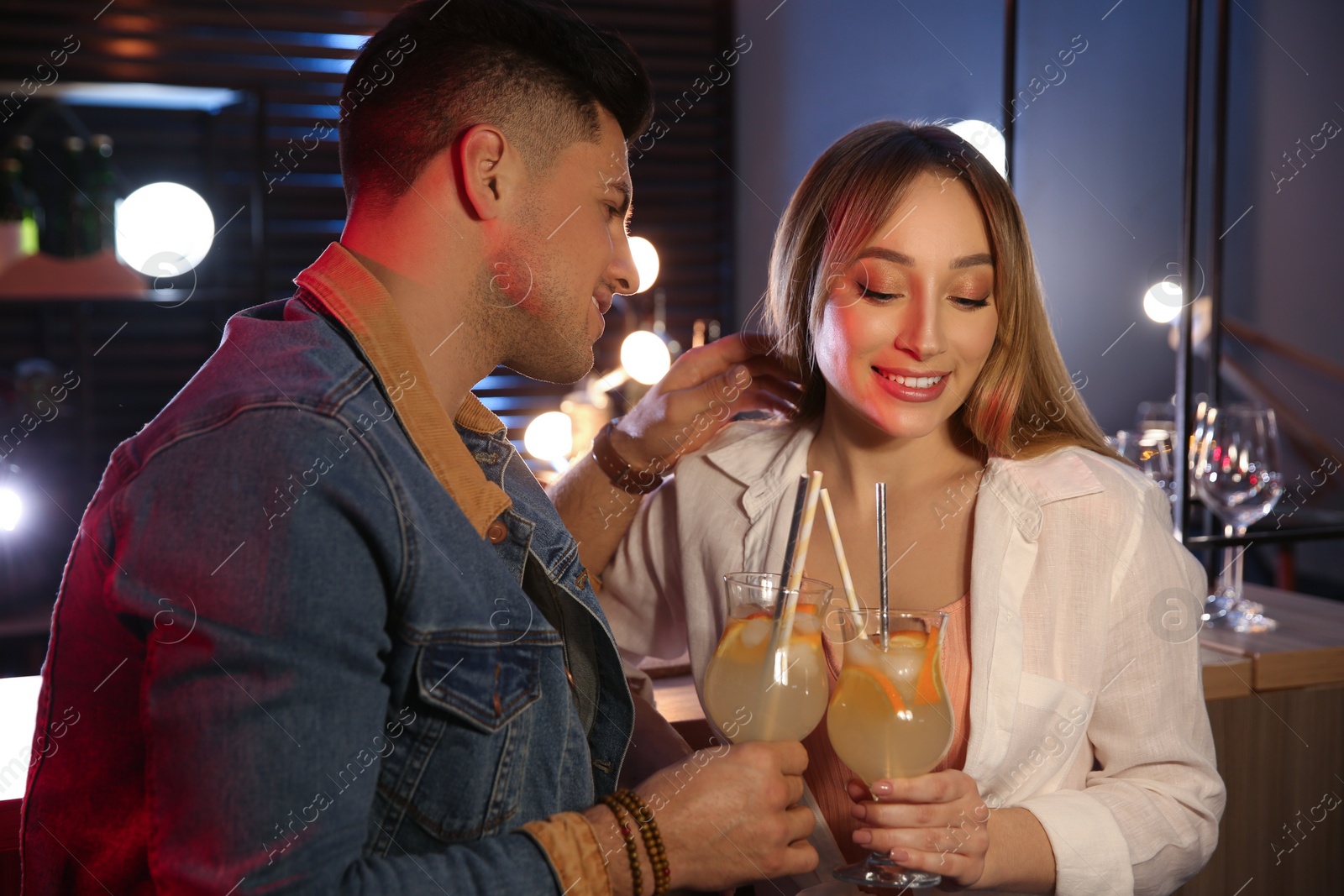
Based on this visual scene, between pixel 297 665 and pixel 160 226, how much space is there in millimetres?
3200

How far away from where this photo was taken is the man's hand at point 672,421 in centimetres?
203

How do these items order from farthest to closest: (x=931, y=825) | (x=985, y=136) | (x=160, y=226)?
1. (x=985, y=136)
2. (x=160, y=226)
3. (x=931, y=825)

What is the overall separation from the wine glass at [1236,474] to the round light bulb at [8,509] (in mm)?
3389

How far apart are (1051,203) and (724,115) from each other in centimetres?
240

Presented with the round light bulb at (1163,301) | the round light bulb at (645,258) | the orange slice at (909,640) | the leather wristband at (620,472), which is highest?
the round light bulb at (645,258)

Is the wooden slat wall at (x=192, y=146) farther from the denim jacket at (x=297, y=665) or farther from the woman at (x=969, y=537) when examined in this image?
the denim jacket at (x=297, y=665)

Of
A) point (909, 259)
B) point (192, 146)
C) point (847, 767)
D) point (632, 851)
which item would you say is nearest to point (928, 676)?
point (847, 767)

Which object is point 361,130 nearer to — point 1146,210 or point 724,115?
point 1146,210

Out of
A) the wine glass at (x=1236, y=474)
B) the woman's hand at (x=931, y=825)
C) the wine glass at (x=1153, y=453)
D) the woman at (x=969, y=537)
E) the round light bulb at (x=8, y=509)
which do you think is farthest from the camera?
the round light bulb at (x=8, y=509)

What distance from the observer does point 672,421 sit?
2.02 metres

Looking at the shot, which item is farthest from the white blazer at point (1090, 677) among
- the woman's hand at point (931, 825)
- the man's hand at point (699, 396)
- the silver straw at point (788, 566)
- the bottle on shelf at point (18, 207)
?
the bottle on shelf at point (18, 207)

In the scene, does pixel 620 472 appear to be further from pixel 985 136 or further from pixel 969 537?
pixel 985 136

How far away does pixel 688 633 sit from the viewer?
6.26 feet

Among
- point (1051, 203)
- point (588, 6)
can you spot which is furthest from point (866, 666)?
point (588, 6)
